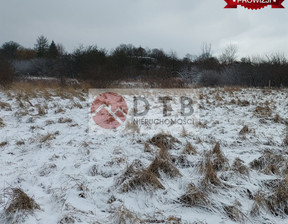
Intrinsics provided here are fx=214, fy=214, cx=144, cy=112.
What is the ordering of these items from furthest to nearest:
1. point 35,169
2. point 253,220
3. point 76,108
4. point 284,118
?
point 76,108 < point 284,118 < point 35,169 < point 253,220

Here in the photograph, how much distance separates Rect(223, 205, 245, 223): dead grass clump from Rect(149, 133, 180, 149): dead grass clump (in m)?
1.56

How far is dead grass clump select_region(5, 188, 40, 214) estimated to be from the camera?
1858 millimetres

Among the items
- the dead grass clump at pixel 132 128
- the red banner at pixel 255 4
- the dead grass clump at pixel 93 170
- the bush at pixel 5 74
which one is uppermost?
the red banner at pixel 255 4

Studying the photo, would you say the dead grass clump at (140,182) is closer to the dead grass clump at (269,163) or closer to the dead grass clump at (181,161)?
the dead grass clump at (181,161)

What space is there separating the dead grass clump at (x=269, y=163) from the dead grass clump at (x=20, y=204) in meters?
2.56

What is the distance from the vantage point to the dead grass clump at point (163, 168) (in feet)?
8.45

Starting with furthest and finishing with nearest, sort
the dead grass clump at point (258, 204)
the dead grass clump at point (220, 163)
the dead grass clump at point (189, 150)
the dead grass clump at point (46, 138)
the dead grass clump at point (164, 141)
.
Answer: the dead grass clump at point (46, 138) → the dead grass clump at point (164, 141) → the dead grass clump at point (189, 150) → the dead grass clump at point (220, 163) → the dead grass clump at point (258, 204)

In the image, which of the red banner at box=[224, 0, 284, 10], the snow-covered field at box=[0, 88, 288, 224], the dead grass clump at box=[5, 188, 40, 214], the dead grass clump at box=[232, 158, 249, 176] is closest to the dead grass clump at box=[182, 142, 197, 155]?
the snow-covered field at box=[0, 88, 288, 224]

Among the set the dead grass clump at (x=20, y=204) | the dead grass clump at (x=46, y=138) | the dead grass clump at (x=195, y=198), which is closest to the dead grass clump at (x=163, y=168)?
the dead grass clump at (x=195, y=198)

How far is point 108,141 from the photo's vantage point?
3.76 metres

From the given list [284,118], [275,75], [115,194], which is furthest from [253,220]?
[275,75]

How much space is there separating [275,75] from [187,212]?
63.5 ft

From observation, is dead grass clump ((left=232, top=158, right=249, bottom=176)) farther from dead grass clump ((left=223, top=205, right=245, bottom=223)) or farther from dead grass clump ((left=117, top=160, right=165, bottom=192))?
dead grass clump ((left=117, top=160, right=165, bottom=192))

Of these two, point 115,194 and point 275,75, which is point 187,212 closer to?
point 115,194
